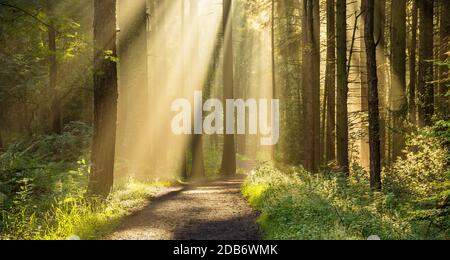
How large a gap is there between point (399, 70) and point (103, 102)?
1009cm

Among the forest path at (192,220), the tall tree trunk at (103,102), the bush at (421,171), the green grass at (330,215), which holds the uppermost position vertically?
the tall tree trunk at (103,102)

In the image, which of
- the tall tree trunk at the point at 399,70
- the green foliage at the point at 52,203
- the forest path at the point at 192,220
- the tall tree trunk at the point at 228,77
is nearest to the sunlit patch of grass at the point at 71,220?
the green foliage at the point at 52,203

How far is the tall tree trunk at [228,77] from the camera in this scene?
28.2 m

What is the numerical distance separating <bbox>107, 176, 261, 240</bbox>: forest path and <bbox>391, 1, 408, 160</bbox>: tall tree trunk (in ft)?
20.3

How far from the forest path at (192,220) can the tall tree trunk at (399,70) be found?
20.3 ft

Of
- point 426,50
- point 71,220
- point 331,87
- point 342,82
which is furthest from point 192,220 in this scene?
point 331,87

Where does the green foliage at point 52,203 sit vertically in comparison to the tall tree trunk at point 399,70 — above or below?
below

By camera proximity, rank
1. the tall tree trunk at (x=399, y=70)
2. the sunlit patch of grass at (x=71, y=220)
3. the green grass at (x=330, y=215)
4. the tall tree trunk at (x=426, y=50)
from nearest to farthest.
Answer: the sunlit patch of grass at (x=71, y=220), the green grass at (x=330, y=215), the tall tree trunk at (x=426, y=50), the tall tree trunk at (x=399, y=70)

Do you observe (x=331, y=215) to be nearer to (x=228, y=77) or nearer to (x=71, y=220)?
(x=71, y=220)

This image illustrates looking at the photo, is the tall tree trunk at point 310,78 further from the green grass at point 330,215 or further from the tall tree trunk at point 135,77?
the tall tree trunk at point 135,77

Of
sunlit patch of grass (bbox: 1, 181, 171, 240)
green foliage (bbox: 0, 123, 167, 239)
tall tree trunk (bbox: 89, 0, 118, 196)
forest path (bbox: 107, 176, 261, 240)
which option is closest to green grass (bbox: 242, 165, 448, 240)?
forest path (bbox: 107, 176, 261, 240)

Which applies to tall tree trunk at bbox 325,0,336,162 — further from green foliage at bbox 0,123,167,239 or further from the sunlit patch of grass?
the sunlit patch of grass

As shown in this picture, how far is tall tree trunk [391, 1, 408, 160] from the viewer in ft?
51.4
